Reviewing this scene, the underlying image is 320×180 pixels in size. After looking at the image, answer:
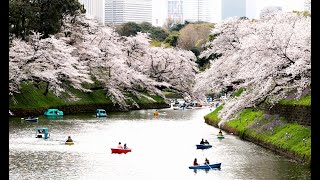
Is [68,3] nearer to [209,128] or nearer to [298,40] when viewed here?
[209,128]

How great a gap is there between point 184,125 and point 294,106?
17649 millimetres

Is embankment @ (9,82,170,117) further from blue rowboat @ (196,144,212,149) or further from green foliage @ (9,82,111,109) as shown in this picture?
blue rowboat @ (196,144,212,149)

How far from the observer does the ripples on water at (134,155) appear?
21938mm

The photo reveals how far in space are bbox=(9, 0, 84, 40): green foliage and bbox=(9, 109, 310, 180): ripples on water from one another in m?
14.6

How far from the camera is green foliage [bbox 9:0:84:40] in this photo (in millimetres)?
53031

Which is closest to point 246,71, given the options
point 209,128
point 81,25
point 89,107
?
point 209,128

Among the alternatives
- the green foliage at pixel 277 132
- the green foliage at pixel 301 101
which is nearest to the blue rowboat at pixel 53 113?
the green foliage at pixel 277 132

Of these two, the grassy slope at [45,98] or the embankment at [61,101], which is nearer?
the embankment at [61,101]

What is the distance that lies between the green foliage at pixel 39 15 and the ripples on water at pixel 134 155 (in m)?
14.6

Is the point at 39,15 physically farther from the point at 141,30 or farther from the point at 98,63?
the point at 141,30

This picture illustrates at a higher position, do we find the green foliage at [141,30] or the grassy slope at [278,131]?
the green foliage at [141,30]

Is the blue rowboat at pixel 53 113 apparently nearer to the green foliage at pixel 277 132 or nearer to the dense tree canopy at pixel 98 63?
the dense tree canopy at pixel 98 63

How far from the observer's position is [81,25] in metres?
64.8
